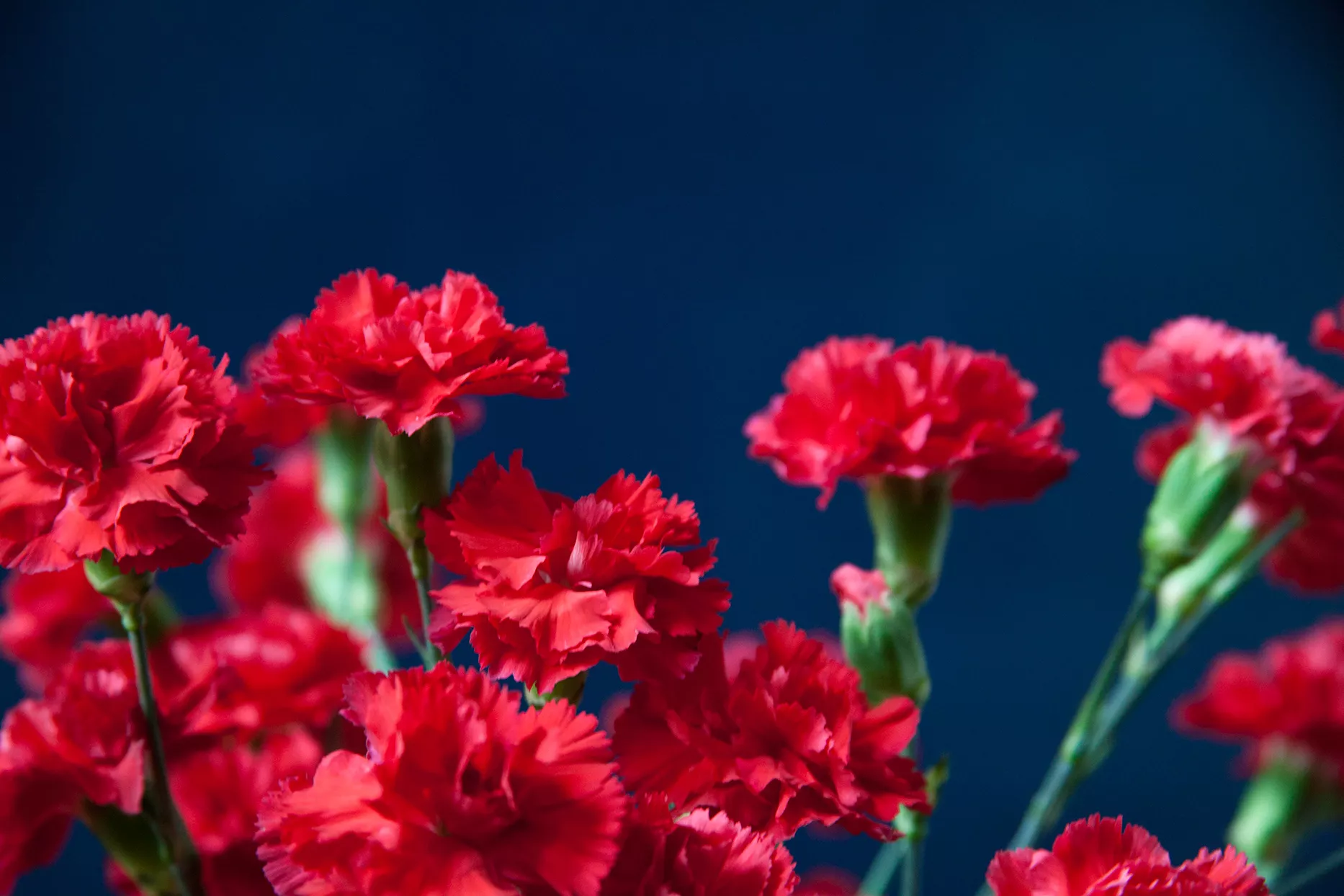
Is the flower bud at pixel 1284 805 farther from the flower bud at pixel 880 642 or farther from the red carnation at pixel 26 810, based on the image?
the red carnation at pixel 26 810

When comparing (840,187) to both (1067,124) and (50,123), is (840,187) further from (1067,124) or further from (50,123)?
(50,123)

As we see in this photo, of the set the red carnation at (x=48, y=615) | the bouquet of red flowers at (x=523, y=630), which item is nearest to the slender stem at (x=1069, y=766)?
the bouquet of red flowers at (x=523, y=630)

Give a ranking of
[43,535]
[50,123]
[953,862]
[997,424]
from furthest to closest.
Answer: [953,862], [50,123], [997,424], [43,535]

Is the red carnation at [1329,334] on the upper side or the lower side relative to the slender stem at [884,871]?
upper

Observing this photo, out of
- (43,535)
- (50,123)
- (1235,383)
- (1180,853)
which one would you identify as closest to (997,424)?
(1235,383)

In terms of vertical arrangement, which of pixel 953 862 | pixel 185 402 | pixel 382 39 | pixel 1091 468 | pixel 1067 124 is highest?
pixel 382 39

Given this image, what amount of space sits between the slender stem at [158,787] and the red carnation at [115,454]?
0.04m

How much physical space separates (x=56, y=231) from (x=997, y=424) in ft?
3.66

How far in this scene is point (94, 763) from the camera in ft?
1.30

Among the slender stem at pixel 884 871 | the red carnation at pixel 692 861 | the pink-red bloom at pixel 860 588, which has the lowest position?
the slender stem at pixel 884 871

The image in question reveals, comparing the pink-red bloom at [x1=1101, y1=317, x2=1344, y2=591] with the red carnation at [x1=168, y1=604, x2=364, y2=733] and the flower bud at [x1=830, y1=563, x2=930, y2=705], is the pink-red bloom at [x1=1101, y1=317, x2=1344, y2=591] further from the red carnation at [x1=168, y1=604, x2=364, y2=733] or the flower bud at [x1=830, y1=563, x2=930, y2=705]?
the red carnation at [x1=168, y1=604, x2=364, y2=733]

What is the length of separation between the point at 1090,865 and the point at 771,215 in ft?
3.65

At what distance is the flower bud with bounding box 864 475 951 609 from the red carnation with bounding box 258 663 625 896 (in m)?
0.22

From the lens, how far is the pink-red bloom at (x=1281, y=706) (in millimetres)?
Answer: 763
